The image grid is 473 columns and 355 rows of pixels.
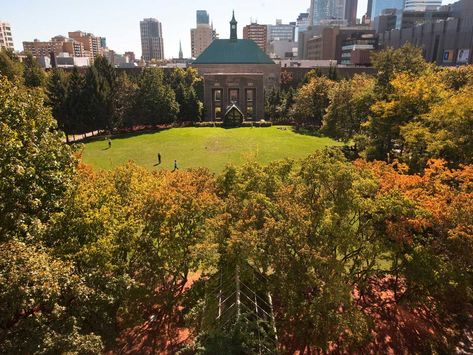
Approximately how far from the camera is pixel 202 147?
44.1 metres

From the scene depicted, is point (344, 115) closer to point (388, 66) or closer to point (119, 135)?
point (388, 66)

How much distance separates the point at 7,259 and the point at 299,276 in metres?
8.47

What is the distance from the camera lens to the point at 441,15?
120m

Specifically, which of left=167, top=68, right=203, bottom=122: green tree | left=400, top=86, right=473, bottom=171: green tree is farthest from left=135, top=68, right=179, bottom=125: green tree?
left=400, top=86, right=473, bottom=171: green tree

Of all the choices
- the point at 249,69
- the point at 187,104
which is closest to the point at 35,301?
the point at 187,104

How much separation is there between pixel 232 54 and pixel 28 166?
239ft

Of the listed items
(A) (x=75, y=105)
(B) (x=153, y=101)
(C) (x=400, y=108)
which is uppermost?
(C) (x=400, y=108)

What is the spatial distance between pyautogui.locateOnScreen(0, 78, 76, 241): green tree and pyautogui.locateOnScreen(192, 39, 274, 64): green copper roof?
68.7 meters

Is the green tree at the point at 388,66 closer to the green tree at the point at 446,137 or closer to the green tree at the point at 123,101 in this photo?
the green tree at the point at 446,137

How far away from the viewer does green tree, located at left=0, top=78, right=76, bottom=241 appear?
1090 cm

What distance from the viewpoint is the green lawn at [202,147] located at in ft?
127

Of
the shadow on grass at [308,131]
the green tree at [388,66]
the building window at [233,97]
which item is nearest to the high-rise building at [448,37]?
the building window at [233,97]

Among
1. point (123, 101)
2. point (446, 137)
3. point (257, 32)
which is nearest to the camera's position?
point (446, 137)

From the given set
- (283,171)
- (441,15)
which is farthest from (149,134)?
(441,15)
